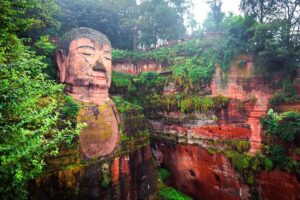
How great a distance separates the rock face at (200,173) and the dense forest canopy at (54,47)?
3937mm

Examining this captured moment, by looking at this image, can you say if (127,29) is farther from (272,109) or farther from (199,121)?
(272,109)

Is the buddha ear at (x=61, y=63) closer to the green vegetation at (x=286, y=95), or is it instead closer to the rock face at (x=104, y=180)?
the rock face at (x=104, y=180)

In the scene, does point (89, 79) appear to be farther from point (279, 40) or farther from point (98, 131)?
point (279, 40)

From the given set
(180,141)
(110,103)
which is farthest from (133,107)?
(180,141)

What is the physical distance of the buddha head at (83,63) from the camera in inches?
338

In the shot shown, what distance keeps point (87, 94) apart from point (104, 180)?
3524 millimetres

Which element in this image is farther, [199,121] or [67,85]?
[199,121]

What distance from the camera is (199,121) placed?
1251 centimetres

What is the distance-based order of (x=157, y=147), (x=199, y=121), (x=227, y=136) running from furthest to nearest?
(x=157, y=147), (x=199, y=121), (x=227, y=136)

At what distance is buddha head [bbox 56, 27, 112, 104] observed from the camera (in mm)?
8578

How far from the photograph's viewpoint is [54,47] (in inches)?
385

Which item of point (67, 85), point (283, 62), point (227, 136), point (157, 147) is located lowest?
point (157, 147)

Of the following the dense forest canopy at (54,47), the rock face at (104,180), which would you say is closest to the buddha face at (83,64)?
the dense forest canopy at (54,47)

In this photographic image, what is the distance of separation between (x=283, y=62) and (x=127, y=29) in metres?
15.4
